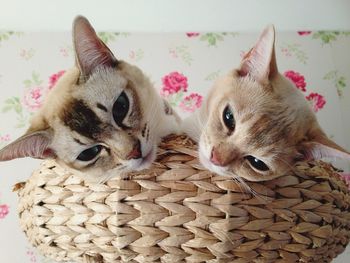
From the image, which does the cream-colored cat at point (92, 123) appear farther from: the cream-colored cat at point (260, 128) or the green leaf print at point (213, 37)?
the green leaf print at point (213, 37)

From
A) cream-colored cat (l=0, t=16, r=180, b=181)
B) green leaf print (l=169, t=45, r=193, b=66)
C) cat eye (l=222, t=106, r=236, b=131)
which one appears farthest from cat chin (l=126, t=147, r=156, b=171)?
green leaf print (l=169, t=45, r=193, b=66)

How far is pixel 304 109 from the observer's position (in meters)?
1.11

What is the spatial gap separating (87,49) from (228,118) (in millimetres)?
408

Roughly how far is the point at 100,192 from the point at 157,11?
1255mm

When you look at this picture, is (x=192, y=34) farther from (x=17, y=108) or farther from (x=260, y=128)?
(x=260, y=128)

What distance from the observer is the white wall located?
1.83 metres

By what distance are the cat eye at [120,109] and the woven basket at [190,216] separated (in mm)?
136

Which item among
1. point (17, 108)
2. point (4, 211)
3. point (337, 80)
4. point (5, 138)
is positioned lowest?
point (4, 211)

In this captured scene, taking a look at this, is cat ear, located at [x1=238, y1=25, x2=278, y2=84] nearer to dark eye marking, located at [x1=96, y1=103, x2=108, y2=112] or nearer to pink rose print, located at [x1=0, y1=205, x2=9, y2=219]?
dark eye marking, located at [x1=96, y1=103, x2=108, y2=112]

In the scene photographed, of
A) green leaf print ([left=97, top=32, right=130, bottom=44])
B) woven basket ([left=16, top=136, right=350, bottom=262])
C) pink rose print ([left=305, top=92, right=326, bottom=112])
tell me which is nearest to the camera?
woven basket ([left=16, top=136, right=350, bottom=262])

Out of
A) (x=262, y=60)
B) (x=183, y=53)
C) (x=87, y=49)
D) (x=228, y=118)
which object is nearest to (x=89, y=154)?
(x=87, y=49)

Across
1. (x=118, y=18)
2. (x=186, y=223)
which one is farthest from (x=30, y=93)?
(x=186, y=223)

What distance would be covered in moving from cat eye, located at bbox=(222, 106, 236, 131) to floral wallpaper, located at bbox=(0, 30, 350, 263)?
70 centimetres

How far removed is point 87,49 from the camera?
1.04 meters
